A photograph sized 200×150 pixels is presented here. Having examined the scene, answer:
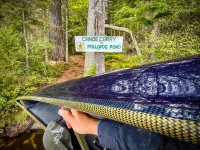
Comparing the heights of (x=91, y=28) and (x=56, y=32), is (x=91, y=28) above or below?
below

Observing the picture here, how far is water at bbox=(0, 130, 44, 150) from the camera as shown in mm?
6430

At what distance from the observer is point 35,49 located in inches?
428

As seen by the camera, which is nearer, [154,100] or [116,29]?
[154,100]

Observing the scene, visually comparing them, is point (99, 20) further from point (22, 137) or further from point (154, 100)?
point (154, 100)

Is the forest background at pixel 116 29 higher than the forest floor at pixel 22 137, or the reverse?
the forest background at pixel 116 29

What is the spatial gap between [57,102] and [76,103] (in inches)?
14.0

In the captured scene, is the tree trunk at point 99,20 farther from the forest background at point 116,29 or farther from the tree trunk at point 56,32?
the tree trunk at point 56,32

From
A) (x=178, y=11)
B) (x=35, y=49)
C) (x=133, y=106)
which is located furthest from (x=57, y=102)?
(x=35, y=49)

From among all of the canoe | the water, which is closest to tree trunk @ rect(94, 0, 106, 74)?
the water

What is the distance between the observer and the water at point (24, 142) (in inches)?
253

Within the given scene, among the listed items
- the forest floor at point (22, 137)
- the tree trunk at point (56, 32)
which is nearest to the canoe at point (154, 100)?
the forest floor at point (22, 137)

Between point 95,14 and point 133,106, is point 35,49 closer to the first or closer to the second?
point 95,14

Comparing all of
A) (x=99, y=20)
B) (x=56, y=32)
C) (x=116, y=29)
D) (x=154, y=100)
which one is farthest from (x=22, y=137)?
(x=56, y=32)

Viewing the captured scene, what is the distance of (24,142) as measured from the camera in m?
6.68
